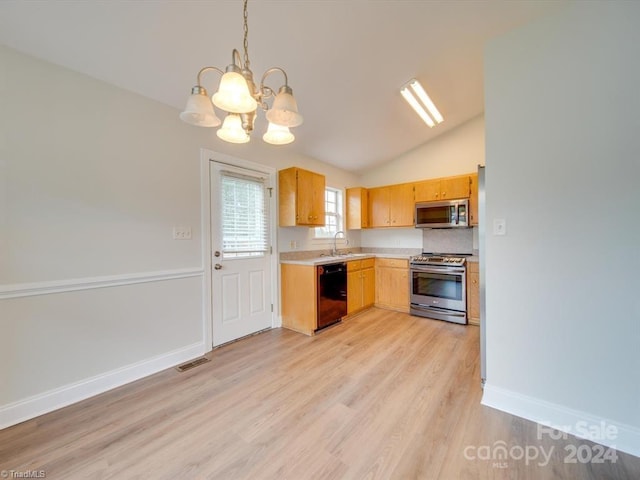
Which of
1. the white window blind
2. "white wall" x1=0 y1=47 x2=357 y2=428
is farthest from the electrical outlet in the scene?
the white window blind

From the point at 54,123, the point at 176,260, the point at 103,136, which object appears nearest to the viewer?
the point at 54,123

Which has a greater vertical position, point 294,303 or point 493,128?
point 493,128

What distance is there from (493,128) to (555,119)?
35cm

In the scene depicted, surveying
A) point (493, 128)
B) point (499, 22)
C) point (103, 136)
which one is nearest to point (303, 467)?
point (493, 128)

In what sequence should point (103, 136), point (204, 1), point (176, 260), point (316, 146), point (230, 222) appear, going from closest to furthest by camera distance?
point (204, 1), point (103, 136), point (176, 260), point (230, 222), point (316, 146)

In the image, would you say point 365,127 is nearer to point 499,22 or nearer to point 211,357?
point 499,22

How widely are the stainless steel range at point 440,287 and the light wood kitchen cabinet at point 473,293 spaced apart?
0.06 m

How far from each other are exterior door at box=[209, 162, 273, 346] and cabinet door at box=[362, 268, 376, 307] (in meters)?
1.61

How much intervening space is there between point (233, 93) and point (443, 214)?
3.71 metres

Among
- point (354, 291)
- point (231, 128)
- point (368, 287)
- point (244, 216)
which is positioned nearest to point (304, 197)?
point (244, 216)

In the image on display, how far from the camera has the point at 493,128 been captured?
194cm

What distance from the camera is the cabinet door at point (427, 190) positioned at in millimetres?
4102

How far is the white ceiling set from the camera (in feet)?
5.45

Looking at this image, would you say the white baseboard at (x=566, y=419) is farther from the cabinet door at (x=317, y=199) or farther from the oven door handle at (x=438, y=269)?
the cabinet door at (x=317, y=199)
